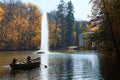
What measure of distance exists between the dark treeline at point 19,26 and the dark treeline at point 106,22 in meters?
67.2

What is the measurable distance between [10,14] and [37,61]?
6688cm

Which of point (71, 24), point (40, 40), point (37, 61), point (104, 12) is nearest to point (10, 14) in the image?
point (40, 40)

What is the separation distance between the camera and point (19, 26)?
10900 centimetres

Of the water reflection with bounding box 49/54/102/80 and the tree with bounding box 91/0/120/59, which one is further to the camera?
the tree with bounding box 91/0/120/59

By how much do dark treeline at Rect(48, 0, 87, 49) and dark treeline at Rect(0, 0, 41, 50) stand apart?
9.47 meters

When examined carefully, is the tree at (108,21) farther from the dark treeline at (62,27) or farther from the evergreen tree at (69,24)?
the evergreen tree at (69,24)

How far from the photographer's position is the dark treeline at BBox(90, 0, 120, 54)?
39.5 metres

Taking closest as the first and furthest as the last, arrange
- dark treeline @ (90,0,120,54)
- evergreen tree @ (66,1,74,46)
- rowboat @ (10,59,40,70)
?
dark treeline @ (90,0,120,54)
rowboat @ (10,59,40,70)
evergreen tree @ (66,1,74,46)

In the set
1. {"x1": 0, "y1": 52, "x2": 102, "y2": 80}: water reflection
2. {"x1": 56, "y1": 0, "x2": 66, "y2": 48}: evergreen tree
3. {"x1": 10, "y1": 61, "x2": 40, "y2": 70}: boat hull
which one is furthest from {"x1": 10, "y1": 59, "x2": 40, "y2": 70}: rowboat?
{"x1": 56, "y1": 0, "x2": 66, "y2": 48}: evergreen tree

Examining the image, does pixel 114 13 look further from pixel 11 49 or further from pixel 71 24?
pixel 71 24

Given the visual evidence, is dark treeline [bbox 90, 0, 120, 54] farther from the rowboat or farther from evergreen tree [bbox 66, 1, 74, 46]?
evergreen tree [bbox 66, 1, 74, 46]

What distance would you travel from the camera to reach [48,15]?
127438mm

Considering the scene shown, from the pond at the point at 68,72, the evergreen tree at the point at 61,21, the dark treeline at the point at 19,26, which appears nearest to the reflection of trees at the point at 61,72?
the pond at the point at 68,72

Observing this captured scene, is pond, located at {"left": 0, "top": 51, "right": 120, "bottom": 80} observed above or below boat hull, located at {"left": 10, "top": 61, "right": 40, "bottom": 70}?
below
